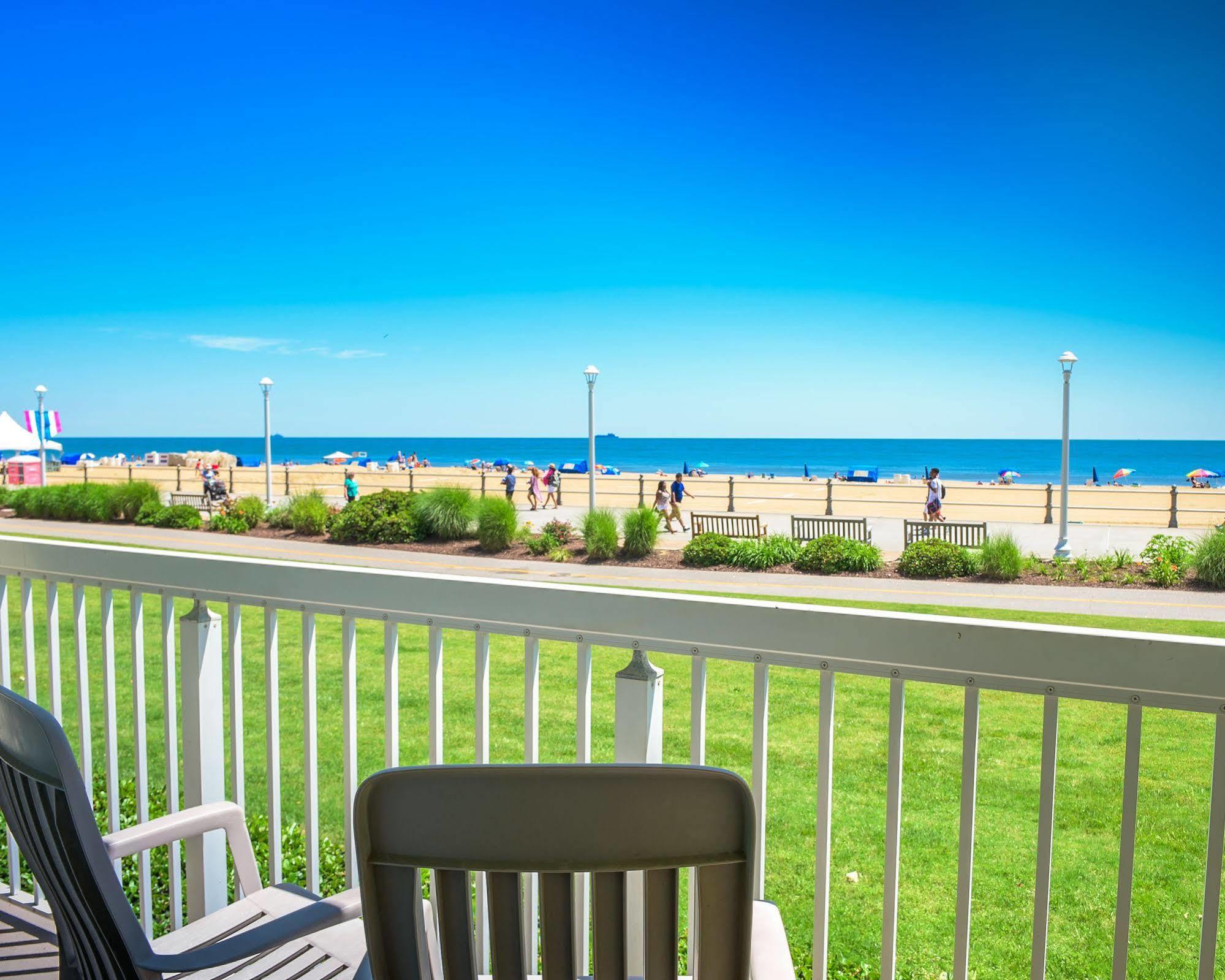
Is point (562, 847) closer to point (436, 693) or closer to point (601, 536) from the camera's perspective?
point (436, 693)

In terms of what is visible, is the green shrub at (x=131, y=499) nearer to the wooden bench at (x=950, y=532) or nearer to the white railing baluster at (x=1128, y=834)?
the wooden bench at (x=950, y=532)

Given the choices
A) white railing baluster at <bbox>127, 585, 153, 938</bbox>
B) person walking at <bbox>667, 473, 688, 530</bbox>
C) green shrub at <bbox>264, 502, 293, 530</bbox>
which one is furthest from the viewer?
person walking at <bbox>667, 473, 688, 530</bbox>

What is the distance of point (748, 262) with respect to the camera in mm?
54156

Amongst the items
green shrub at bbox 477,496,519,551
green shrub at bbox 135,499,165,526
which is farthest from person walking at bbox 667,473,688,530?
green shrub at bbox 135,499,165,526

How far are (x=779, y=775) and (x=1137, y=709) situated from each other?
141 inches

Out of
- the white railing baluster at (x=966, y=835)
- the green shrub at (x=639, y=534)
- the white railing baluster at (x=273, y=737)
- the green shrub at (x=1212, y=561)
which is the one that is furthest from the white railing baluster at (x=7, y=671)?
the green shrub at (x=1212, y=561)

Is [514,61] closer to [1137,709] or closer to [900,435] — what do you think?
[1137,709]

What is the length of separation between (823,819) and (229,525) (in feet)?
51.1

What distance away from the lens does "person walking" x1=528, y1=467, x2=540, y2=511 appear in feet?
66.2

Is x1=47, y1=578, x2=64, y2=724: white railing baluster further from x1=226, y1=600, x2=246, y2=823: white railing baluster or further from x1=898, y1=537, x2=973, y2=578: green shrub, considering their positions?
x1=898, y1=537, x2=973, y2=578: green shrub

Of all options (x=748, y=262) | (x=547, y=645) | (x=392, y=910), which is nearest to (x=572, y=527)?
(x=547, y=645)

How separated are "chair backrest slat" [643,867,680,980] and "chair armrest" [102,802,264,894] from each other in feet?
2.59

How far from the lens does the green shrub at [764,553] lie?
38.9 feet

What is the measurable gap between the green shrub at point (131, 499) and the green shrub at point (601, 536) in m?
9.06
